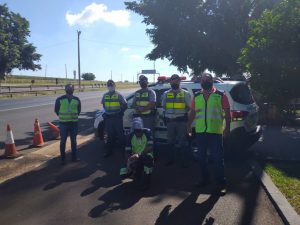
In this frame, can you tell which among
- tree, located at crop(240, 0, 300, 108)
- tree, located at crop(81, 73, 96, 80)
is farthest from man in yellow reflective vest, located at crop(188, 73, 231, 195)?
tree, located at crop(81, 73, 96, 80)

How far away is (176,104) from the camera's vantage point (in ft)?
25.6

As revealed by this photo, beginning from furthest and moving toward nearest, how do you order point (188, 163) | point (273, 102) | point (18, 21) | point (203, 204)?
point (18, 21) < point (273, 102) < point (188, 163) < point (203, 204)

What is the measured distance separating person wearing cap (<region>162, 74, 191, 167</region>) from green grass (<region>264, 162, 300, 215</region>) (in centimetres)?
163

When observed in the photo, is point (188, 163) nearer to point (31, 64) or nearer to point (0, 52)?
point (0, 52)

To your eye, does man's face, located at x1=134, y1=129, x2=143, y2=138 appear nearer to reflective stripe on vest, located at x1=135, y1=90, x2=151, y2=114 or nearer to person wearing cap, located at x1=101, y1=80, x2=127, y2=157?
reflective stripe on vest, located at x1=135, y1=90, x2=151, y2=114

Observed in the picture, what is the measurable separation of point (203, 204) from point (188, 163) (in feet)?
7.79

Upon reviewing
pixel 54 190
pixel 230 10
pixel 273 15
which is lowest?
pixel 54 190

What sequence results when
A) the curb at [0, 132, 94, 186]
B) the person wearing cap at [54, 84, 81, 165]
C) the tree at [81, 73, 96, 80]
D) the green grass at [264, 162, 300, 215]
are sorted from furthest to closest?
1. the tree at [81, 73, 96, 80]
2. the person wearing cap at [54, 84, 81, 165]
3. the curb at [0, 132, 94, 186]
4. the green grass at [264, 162, 300, 215]

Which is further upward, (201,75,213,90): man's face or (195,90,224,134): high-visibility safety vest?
(201,75,213,90): man's face

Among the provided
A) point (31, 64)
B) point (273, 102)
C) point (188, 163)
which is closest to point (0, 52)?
point (31, 64)

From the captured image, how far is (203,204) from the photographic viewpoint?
565 centimetres

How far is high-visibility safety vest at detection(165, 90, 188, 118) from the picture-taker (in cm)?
779

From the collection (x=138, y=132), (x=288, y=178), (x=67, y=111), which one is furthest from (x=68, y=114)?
(x=288, y=178)

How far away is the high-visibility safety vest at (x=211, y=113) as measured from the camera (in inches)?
247
